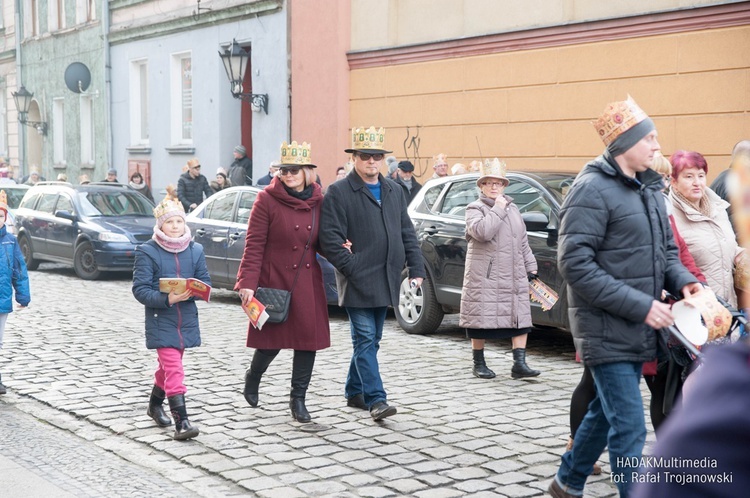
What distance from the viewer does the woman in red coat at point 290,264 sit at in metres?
6.78

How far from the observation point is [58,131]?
104 feet

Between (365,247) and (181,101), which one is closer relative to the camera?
(365,247)

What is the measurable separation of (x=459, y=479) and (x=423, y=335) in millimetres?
5309

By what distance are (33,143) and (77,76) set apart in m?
6.18

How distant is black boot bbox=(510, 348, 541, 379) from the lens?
8.17 meters

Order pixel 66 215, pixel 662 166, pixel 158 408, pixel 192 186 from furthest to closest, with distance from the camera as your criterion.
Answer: pixel 192 186
pixel 66 215
pixel 158 408
pixel 662 166

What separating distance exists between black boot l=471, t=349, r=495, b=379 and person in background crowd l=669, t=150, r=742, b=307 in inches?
108

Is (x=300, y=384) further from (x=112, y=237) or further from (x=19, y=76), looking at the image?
(x=19, y=76)

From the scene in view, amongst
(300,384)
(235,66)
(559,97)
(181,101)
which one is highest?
(235,66)

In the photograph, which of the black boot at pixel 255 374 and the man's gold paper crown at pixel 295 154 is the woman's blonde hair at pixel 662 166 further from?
the black boot at pixel 255 374

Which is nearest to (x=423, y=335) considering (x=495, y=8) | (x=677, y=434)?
(x=495, y=8)

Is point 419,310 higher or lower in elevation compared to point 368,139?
lower

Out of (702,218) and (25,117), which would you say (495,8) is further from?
(25,117)

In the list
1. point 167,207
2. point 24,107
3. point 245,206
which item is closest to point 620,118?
point 167,207
